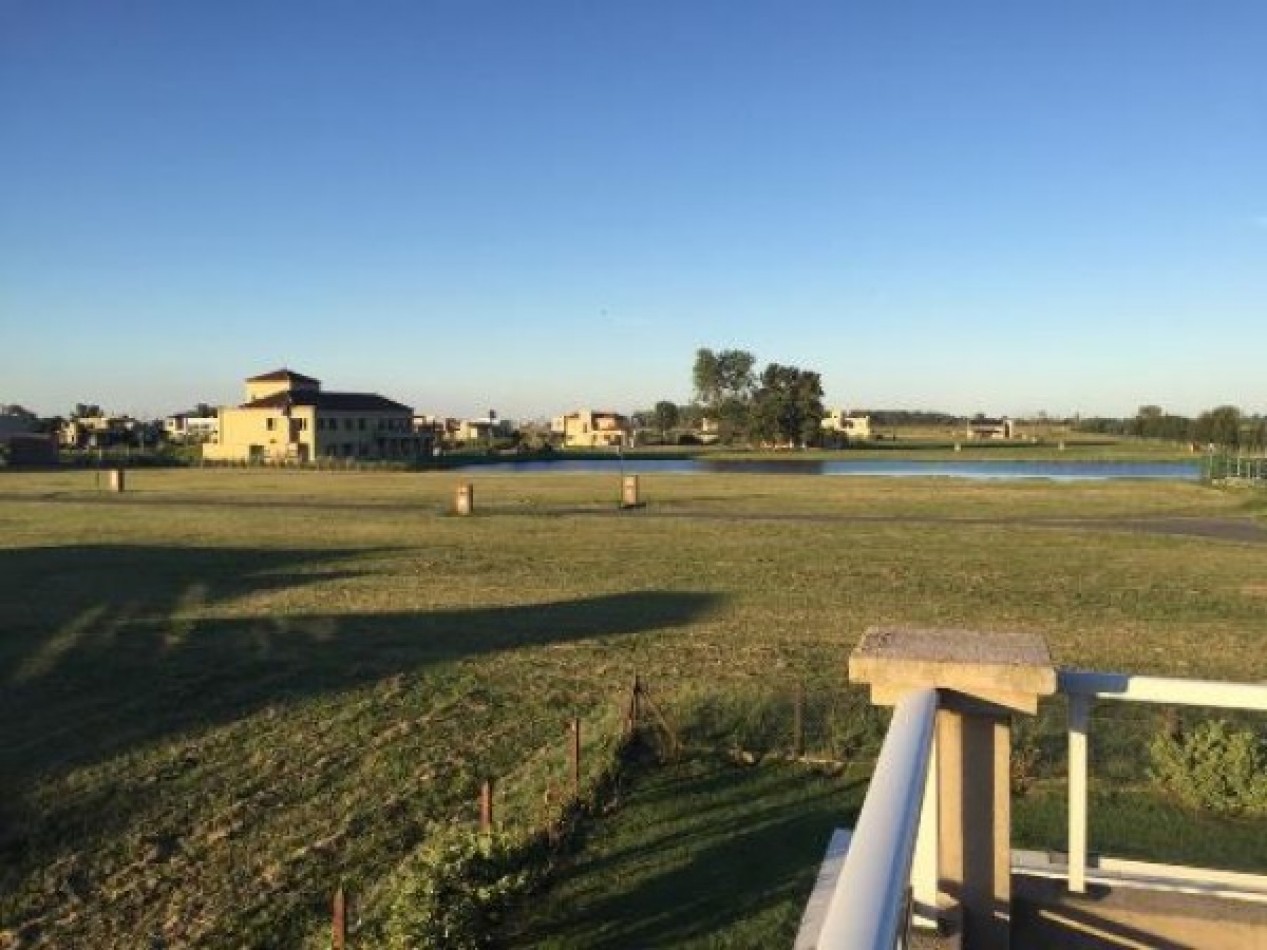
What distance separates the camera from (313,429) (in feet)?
300

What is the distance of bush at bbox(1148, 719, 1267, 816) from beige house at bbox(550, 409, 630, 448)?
499ft

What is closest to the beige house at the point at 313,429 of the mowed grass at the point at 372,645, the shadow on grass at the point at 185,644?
the mowed grass at the point at 372,645

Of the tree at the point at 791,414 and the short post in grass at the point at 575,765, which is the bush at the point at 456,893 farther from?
the tree at the point at 791,414

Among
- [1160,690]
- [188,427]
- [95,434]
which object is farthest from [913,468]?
[188,427]

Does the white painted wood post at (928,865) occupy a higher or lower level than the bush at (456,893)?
higher

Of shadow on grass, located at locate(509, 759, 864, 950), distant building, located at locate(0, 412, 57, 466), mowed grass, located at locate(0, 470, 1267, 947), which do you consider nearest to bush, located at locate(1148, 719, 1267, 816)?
shadow on grass, located at locate(509, 759, 864, 950)

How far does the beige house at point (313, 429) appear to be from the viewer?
3610 inches

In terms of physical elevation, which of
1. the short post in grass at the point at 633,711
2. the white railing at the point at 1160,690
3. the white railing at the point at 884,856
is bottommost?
the short post in grass at the point at 633,711

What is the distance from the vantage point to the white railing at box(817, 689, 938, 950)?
160 centimetres

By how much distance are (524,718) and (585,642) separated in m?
4.06

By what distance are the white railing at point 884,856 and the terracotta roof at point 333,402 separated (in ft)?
→ 311

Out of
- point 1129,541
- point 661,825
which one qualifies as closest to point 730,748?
point 661,825

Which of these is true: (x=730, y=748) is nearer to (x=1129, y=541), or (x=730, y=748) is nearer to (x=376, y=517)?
(x=1129, y=541)

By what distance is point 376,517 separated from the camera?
1469 inches
